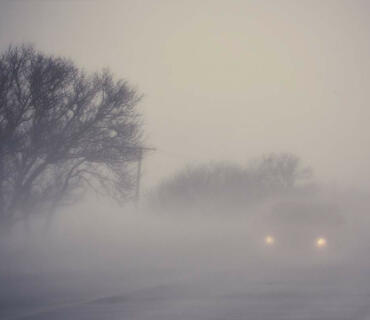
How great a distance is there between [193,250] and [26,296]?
2099 cm

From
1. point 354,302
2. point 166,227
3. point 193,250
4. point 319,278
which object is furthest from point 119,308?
point 166,227

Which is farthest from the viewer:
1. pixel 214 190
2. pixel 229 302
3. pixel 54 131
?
pixel 214 190

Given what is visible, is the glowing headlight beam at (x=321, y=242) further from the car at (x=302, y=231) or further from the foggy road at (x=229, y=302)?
the foggy road at (x=229, y=302)

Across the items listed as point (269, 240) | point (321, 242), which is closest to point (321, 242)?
point (321, 242)

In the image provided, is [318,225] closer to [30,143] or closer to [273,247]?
[273,247]

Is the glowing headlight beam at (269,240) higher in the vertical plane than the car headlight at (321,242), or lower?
higher

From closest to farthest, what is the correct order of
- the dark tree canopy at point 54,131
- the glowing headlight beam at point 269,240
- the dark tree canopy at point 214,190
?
the dark tree canopy at point 54,131
the glowing headlight beam at point 269,240
the dark tree canopy at point 214,190

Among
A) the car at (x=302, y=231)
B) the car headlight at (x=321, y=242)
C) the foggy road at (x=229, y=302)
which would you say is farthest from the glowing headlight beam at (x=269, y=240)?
the foggy road at (x=229, y=302)

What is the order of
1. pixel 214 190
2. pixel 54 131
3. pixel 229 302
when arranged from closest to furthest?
pixel 229 302 → pixel 54 131 → pixel 214 190

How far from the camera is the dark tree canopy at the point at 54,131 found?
2314 cm

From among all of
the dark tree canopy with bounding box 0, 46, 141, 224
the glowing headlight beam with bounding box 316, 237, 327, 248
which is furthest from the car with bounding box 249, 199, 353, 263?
the dark tree canopy with bounding box 0, 46, 141, 224

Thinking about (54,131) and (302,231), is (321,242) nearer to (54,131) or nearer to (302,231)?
Result: (302,231)

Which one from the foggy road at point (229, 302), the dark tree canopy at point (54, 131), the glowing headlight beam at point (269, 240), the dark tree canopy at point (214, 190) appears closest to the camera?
the foggy road at point (229, 302)

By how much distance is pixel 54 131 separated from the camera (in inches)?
943
